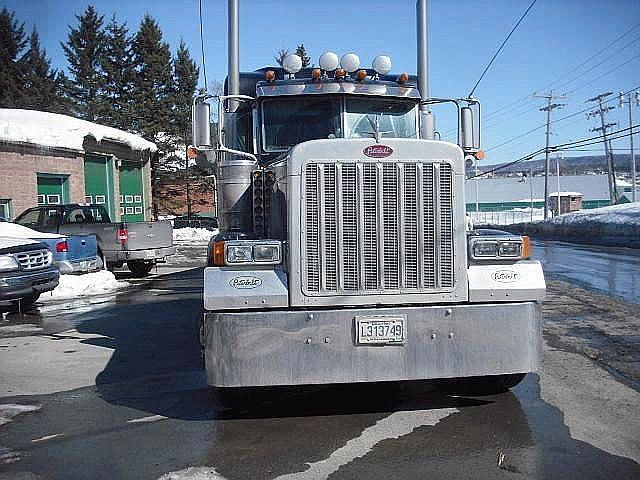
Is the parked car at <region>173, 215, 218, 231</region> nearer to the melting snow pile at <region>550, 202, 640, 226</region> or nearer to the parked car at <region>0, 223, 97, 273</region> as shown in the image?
→ the melting snow pile at <region>550, 202, 640, 226</region>

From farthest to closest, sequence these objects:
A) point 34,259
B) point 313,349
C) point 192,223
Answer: point 192,223 < point 34,259 < point 313,349

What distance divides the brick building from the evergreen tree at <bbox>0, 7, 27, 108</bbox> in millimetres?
20218

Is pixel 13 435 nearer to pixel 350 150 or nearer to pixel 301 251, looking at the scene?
pixel 301 251

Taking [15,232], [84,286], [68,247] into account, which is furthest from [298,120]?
[84,286]

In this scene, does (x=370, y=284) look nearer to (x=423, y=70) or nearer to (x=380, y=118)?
(x=380, y=118)

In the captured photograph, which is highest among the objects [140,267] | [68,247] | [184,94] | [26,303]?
[184,94]

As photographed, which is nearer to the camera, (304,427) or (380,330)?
(380,330)

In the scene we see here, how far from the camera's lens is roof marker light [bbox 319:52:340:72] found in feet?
25.0

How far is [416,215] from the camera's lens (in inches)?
201

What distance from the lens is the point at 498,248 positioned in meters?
5.30

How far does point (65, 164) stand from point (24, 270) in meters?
15.0

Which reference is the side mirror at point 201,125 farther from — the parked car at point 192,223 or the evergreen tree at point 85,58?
the evergreen tree at point 85,58

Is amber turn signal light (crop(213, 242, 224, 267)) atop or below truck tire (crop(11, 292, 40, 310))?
atop

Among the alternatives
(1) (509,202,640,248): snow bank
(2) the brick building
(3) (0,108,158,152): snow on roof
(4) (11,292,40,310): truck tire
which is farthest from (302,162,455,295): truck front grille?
(1) (509,202,640,248): snow bank
